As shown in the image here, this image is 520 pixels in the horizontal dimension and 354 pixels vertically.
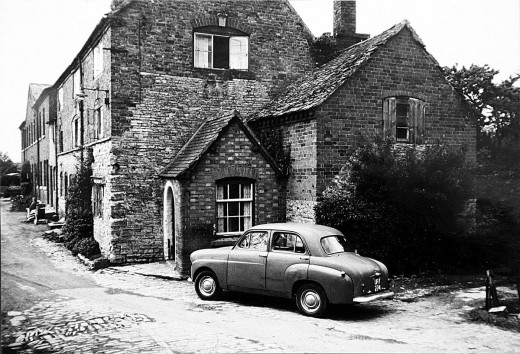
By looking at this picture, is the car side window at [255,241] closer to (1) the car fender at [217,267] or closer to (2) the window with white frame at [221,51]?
(1) the car fender at [217,267]

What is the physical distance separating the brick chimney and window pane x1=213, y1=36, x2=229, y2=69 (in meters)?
4.25

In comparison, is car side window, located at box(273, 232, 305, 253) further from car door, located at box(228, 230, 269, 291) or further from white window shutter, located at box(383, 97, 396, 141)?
white window shutter, located at box(383, 97, 396, 141)

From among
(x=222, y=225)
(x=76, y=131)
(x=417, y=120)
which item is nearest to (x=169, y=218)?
(x=222, y=225)

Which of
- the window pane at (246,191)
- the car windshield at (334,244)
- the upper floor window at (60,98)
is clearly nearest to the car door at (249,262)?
the car windshield at (334,244)

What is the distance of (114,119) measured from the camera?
14.1 metres

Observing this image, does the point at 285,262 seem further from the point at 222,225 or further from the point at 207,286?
the point at 222,225

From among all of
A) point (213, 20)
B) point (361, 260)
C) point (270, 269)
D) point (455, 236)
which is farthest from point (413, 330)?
point (213, 20)

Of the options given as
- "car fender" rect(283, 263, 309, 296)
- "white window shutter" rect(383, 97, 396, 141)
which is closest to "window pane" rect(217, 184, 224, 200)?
"car fender" rect(283, 263, 309, 296)

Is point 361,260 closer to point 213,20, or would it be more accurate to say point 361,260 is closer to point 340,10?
point 213,20

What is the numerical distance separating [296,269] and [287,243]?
646mm

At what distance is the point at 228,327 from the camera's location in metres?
7.89

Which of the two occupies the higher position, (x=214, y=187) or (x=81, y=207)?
(x=214, y=187)

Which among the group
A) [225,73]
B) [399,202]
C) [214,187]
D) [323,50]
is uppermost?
[323,50]

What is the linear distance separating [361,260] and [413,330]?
1.62 metres
